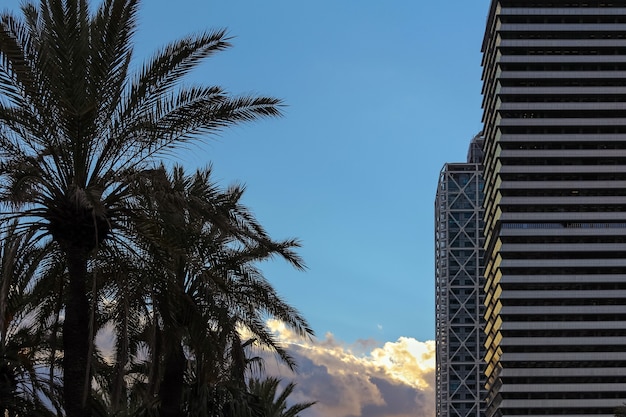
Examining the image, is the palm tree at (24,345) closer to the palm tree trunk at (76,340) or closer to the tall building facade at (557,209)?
the palm tree trunk at (76,340)

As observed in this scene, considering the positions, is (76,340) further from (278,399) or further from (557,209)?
(557,209)

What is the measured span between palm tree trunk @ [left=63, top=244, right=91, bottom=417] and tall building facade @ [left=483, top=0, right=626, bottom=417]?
437ft

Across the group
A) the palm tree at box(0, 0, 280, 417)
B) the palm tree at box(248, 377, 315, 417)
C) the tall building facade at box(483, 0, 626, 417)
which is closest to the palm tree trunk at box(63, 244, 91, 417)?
the palm tree at box(0, 0, 280, 417)

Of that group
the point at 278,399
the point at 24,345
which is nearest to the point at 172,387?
the point at 24,345

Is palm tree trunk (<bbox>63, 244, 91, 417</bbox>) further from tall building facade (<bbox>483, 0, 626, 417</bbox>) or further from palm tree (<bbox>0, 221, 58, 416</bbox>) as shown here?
tall building facade (<bbox>483, 0, 626, 417</bbox>)

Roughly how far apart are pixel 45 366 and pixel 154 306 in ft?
31.4

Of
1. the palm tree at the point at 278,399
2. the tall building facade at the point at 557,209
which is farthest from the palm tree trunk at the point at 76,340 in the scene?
the tall building facade at the point at 557,209

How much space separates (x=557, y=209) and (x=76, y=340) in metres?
141

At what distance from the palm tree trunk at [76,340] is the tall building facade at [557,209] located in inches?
5243

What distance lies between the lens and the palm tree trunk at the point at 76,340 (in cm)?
1920

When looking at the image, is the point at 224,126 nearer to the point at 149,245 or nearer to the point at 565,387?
the point at 149,245

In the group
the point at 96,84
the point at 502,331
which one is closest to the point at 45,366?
the point at 96,84

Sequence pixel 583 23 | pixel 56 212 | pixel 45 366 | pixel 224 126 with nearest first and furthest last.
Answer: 1. pixel 56 212
2. pixel 224 126
3. pixel 45 366
4. pixel 583 23

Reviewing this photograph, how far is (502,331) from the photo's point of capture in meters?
148
